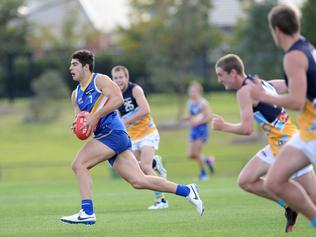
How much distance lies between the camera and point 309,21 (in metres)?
35.6

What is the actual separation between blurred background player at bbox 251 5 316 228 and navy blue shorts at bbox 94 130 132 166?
279cm

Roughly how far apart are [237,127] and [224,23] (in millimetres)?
61008

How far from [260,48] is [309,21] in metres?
2.45

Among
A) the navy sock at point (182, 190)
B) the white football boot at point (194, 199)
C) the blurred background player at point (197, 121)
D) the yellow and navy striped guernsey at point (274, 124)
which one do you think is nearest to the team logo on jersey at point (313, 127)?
the yellow and navy striped guernsey at point (274, 124)

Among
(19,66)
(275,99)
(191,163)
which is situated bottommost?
(191,163)

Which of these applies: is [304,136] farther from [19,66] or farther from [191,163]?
[19,66]

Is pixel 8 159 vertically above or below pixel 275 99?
below

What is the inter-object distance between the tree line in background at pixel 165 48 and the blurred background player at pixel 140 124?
2229 centimetres

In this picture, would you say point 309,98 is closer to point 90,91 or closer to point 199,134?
point 90,91

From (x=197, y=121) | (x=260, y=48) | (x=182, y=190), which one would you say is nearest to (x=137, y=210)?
(x=182, y=190)

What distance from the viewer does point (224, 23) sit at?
227 ft

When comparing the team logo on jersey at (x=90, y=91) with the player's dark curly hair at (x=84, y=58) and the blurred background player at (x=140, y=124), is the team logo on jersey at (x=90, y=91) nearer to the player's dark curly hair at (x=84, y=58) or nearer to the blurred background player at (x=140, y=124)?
the player's dark curly hair at (x=84, y=58)

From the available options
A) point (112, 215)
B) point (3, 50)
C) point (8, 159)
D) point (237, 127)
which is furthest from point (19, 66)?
point (237, 127)

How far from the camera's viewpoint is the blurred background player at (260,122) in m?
8.97
